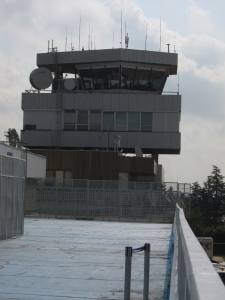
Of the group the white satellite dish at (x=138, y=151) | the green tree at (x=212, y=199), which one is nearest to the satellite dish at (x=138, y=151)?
the white satellite dish at (x=138, y=151)

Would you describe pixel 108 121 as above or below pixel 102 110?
below

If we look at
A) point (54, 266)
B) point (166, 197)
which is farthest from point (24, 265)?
point (166, 197)

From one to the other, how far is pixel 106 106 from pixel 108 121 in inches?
66.9

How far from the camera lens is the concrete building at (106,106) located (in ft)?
229

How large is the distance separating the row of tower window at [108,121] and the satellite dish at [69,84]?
10.7 ft

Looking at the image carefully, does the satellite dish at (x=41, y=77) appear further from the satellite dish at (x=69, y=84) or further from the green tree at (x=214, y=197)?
the green tree at (x=214, y=197)

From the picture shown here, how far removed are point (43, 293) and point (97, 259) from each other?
5.41 metres

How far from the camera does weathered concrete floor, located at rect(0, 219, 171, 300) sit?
11039mm

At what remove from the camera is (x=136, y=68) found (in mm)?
72500

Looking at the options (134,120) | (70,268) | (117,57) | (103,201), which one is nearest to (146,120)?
(134,120)

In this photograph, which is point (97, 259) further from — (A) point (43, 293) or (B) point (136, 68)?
(B) point (136, 68)

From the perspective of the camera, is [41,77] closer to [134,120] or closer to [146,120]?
[134,120]

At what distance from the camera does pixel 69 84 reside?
7338 cm

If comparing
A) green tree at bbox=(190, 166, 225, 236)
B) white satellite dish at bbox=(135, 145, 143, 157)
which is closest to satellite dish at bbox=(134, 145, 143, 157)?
white satellite dish at bbox=(135, 145, 143, 157)
